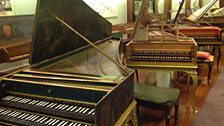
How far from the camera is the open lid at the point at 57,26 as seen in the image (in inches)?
87.0

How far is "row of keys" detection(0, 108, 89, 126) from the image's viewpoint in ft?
5.57

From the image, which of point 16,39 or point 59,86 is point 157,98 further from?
point 16,39

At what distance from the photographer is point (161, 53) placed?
3.67 m

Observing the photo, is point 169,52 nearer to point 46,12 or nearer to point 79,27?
point 79,27

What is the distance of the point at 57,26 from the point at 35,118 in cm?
104

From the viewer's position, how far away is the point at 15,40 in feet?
13.1

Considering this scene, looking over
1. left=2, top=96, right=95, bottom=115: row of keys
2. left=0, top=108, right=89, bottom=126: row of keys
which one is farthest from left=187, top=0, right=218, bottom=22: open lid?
left=0, top=108, right=89, bottom=126: row of keys

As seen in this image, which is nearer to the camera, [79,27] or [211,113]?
[79,27]

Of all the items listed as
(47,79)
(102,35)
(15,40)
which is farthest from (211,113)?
(15,40)

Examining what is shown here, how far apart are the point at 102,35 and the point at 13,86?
2153mm

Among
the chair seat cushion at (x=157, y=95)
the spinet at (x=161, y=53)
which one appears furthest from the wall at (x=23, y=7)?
the chair seat cushion at (x=157, y=95)

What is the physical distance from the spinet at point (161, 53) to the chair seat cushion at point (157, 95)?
51 cm

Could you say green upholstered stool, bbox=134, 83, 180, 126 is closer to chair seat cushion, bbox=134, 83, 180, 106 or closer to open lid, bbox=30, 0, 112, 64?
chair seat cushion, bbox=134, 83, 180, 106

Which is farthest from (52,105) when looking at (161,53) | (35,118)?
(161,53)
